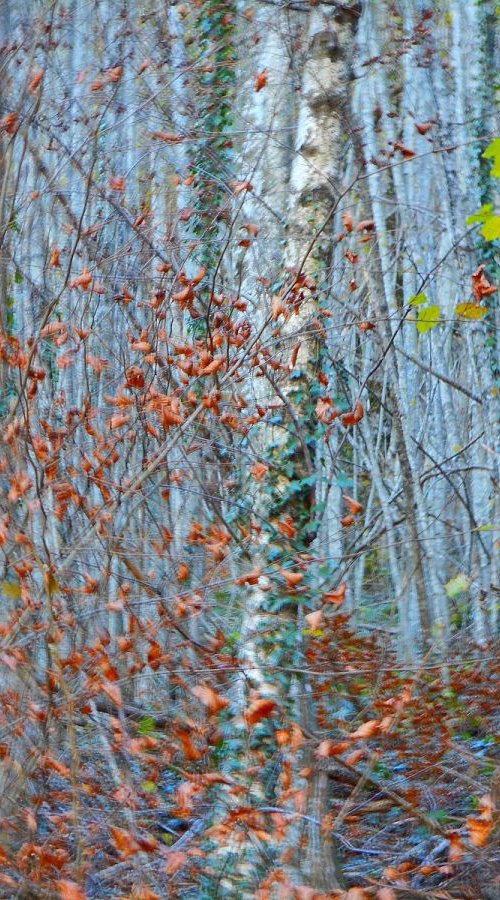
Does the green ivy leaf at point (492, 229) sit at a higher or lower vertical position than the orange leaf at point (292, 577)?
higher

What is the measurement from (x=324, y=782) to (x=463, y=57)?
7409 millimetres

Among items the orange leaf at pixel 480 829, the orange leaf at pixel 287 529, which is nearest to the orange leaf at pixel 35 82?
the orange leaf at pixel 287 529

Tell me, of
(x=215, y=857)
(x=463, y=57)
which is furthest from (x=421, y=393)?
(x=215, y=857)

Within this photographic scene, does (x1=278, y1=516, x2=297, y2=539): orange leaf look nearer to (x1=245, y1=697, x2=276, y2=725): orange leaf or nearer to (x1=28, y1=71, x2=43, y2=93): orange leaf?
(x1=245, y1=697, x2=276, y2=725): orange leaf

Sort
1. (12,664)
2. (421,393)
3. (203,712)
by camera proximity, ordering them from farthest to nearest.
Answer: (421,393) < (203,712) < (12,664)

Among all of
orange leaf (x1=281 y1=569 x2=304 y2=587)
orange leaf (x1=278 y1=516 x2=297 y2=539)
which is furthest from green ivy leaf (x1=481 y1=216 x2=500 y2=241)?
orange leaf (x1=281 y1=569 x2=304 y2=587)

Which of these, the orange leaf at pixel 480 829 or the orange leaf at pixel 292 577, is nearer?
the orange leaf at pixel 480 829

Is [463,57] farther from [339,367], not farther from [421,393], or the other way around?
[339,367]

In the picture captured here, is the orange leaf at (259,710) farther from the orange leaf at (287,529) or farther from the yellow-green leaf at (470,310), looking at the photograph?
the yellow-green leaf at (470,310)

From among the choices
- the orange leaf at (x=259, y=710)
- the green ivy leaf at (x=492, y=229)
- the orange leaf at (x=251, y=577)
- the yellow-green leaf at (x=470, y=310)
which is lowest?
the orange leaf at (x=259, y=710)

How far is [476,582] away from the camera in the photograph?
624 centimetres

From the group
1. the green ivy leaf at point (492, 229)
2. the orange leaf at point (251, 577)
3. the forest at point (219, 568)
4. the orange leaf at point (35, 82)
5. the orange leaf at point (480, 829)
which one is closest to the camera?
the orange leaf at point (480, 829)

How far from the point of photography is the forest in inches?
125

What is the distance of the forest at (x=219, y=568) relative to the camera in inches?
125
